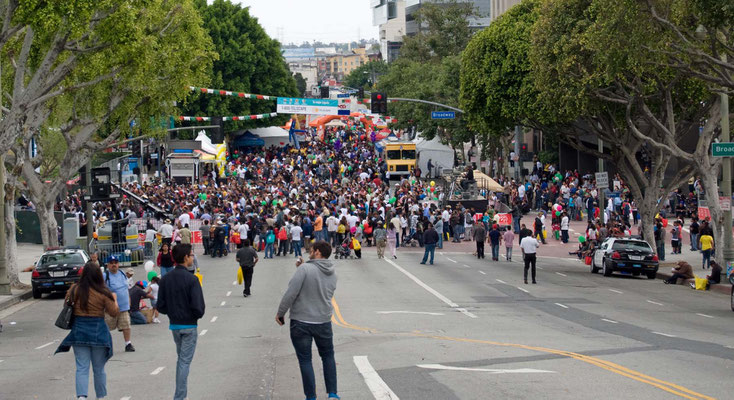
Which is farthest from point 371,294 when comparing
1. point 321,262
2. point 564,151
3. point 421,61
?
point 421,61

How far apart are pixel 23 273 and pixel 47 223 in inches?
143

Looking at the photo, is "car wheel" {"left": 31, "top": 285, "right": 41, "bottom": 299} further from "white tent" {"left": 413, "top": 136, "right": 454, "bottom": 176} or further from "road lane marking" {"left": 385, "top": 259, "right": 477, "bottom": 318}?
"white tent" {"left": 413, "top": 136, "right": 454, "bottom": 176}

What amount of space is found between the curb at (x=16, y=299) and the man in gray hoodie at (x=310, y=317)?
1741cm

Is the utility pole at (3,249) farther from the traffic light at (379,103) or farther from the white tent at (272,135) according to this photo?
the white tent at (272,135)

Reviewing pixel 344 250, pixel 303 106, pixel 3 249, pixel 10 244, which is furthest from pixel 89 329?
pixel 303 106

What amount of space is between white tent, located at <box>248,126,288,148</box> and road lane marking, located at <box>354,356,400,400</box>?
253 feet

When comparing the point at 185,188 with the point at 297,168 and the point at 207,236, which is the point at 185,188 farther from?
the point at 207,236

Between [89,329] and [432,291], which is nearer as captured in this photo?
[89,329]

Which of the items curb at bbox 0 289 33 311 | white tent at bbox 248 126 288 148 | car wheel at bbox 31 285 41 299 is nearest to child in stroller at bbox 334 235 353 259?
curb at bbox 0 289 33 311

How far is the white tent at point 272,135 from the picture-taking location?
9012 cm

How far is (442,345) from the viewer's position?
15383 millimetres

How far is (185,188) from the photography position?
5859 cm

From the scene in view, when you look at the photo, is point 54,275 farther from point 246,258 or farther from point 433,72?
point 433,72

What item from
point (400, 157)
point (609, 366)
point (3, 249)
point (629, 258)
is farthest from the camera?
point (400, 157)
